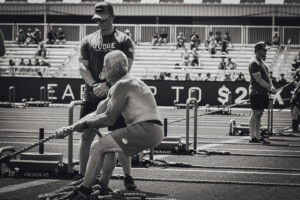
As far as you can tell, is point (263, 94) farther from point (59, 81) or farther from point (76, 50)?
point (76, 50)

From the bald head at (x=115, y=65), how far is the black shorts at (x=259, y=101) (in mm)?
8205

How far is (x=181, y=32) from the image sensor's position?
135 ft

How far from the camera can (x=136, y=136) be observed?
7.54 metres

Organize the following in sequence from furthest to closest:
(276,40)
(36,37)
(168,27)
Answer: (168,27) < (36,37) < (276,40)

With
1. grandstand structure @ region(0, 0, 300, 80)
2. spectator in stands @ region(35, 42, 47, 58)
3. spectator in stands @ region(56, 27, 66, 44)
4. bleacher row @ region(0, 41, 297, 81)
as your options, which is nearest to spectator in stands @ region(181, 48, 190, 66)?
bleacher row @ region(0, 41, 297, 81)

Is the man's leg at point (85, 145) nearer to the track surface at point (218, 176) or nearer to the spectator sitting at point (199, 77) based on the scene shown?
the track surface at point (218, 176)

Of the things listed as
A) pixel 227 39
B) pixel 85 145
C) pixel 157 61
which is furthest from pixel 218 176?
pixel 157 61

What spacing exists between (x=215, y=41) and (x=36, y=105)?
1080cm

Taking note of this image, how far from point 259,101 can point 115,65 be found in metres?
8.33

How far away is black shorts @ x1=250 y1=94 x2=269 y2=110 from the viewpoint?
15.5 metres

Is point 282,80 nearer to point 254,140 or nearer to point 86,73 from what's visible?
point 254,140

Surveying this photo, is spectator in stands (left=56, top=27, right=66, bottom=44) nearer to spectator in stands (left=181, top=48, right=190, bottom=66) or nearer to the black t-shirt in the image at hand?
spectator in stands (left=181, top=48, right=190, bottom=66)

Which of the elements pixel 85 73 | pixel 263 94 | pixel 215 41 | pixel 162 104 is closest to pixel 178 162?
pixel 85 73

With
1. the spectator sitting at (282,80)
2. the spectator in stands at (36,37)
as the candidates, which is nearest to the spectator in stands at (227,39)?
the spectator sitting at (282,80)
